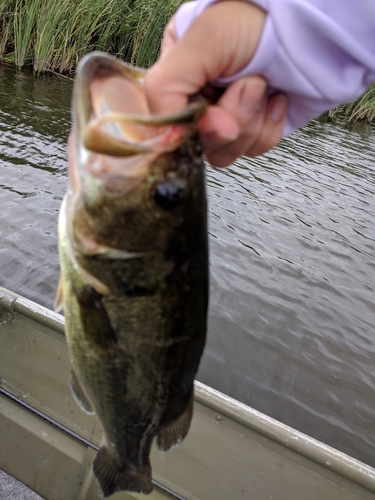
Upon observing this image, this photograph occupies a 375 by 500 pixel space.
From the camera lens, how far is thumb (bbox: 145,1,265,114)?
50.8 inches

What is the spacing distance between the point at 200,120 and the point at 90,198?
1.41 feet

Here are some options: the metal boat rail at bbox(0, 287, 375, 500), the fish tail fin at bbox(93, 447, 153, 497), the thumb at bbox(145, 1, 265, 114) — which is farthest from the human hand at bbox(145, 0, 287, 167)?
the metal boat rail at bbox(0, 287, 375, 500)

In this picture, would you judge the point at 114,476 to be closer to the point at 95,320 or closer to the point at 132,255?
the point at 95,320

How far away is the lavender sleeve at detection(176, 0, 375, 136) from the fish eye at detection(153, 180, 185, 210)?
37 cm

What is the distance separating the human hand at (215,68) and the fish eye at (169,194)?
189 millimetres

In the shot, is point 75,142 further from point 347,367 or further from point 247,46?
point 347,367

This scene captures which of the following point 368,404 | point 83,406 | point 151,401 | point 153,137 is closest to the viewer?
point 153,137

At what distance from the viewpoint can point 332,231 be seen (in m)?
8.43

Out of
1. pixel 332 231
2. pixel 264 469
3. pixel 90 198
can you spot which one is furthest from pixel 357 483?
pixel 332 231

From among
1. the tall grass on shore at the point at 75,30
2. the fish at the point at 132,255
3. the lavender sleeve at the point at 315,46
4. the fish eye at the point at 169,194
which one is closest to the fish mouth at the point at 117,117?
the fish at the point at 132,255

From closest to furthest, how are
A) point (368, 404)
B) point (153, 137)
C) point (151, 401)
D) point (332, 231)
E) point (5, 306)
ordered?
1. point (153, 137)
2. point (151, 401)
3. point (5, 306)
4. point (368, 404)
5. point (332, 231)

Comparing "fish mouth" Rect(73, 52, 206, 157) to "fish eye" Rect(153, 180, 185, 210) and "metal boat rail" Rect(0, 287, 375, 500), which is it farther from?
"metal boat rail" Rect(0, 287, 375, 500)

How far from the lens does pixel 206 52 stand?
1.30 metres

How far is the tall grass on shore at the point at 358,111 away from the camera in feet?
61.2
